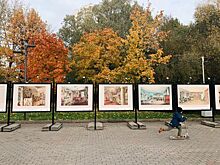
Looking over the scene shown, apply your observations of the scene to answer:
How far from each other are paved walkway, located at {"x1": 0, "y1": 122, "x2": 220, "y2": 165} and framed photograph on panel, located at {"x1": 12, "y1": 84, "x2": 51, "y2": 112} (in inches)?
76.3

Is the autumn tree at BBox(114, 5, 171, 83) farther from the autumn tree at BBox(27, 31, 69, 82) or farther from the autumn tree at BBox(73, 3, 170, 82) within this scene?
the autumn tree at BBox(27, 31, 69, 82)

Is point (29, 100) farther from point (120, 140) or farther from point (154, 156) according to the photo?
point (154, 156)

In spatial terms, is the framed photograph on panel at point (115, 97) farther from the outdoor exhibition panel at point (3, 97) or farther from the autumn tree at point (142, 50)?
the autumn tree at point (142, 50)

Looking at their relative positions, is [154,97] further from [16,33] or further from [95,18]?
[95,18]

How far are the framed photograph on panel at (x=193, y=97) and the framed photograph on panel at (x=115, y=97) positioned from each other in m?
2.69

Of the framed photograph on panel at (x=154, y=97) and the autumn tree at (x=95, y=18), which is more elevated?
the autumn tree at (x=95, y=18)

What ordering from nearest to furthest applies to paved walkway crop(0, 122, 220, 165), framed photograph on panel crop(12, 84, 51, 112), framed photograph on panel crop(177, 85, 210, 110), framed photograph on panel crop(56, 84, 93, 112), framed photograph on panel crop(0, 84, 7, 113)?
paved walkway crop(0, 122, 220, 165) → framed photograph on panel crop(0, 84, 7, 113) → framed photograph on panel crop(12, 84, 51, 112) → framed photograph on panel crop(56, 84, 93, 112) → framed photograph on panel crop(177, 85, 210, 110)

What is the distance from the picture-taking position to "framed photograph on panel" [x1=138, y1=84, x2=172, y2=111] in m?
15.1

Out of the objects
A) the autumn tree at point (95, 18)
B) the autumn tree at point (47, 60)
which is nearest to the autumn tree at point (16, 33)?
the autumn tree at point (47, 60)

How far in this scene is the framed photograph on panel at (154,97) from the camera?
15.1m

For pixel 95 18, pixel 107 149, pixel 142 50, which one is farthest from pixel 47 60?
pixel 107 149

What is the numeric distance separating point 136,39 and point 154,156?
59.4 ft

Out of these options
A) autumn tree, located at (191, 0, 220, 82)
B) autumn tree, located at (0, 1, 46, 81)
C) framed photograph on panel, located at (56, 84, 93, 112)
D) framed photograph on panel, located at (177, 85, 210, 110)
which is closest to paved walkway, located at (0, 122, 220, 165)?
framed photograph on panel, located at (56, 84, 93, 112)

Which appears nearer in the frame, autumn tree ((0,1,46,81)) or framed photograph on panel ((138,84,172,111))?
framed photograph on panel ((138,84,172,111))
